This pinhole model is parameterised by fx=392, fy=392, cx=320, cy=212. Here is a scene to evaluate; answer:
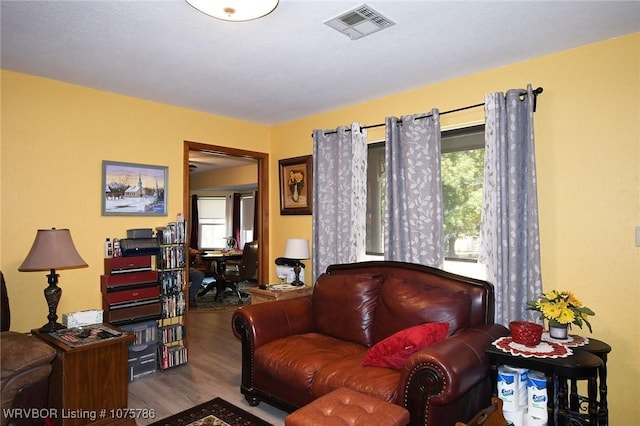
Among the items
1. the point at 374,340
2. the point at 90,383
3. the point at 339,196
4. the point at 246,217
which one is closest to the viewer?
the point at 90,383

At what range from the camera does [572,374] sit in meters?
1.94

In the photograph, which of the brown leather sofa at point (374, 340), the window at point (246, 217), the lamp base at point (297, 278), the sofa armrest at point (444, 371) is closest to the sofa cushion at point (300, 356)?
the brown leather sofa at point (374, 340)

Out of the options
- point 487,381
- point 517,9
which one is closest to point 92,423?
point 487,381

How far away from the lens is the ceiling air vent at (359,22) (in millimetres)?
2160

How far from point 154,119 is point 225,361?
247 cm

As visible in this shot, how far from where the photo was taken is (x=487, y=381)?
2303mm

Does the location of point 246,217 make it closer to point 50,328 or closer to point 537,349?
point 50,328

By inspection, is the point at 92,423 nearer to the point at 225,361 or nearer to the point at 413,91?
the point at 225,361

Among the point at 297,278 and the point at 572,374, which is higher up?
the point at 297,278

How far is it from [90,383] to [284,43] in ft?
8.22

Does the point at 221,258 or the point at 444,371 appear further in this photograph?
the point at 221,258

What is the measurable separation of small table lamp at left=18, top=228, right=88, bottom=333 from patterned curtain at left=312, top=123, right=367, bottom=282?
6.96ft

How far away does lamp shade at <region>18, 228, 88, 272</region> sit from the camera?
2.65 meters

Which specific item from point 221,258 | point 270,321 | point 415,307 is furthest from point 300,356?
point 221,258
